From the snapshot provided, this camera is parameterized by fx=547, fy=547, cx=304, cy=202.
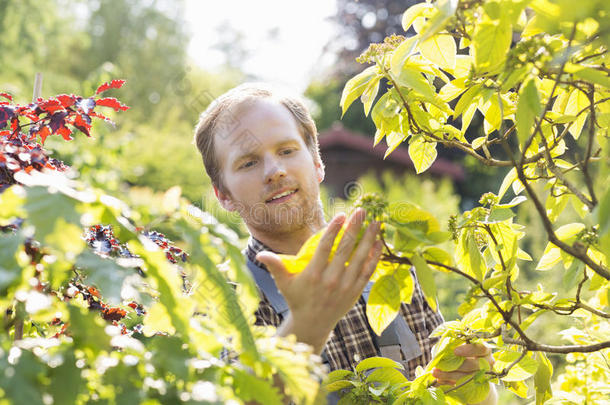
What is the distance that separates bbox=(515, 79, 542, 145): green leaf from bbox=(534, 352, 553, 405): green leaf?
2.70 feet

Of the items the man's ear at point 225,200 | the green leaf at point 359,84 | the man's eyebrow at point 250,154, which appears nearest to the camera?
the green leaf at point 359,84

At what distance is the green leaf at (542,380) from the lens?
5.12 ft

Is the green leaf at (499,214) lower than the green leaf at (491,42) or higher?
lower

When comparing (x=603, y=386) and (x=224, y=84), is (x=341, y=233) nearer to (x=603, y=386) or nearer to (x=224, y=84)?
(x=603, y=386)

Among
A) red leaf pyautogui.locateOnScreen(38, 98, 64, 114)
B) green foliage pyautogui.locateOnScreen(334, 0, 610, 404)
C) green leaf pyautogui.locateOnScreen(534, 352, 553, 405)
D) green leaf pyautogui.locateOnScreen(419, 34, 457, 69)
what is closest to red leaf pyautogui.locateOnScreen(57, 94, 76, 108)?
red leaf pyautogui.locateOnScreen(38, 98, 64, 114)

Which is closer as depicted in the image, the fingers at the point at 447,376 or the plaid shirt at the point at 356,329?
the fingers at the point at 447,376

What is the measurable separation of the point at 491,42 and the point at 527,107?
156 millimetres

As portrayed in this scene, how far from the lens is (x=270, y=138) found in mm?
2018

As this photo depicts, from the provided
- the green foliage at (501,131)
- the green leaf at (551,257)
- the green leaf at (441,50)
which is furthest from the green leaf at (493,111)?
the green leaf at (551,257)

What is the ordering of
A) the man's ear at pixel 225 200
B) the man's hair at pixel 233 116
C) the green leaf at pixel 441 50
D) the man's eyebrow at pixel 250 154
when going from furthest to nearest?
1. the man's ear at pixel 225 200
2. the man's hair at pixel 233 116
3. the man's eyebrow at pixel 250 154
4. the green leaf at pixel 441 50

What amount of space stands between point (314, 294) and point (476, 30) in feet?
2.03

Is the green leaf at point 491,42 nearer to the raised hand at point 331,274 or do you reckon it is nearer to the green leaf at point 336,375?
the raised hand at point 331,274

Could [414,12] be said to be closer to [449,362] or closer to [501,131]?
[501,131]

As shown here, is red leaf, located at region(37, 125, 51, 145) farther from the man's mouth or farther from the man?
the man's mouth
